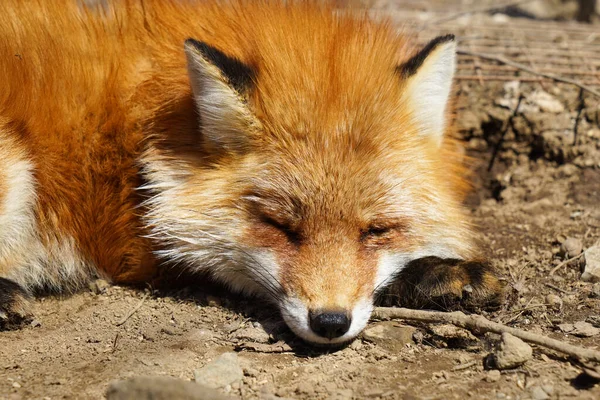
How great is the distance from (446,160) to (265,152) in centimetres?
105

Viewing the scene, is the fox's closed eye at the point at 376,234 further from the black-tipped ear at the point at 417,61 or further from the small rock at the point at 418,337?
the black-tipped ear at the point at 417,61

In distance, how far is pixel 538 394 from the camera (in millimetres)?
2420

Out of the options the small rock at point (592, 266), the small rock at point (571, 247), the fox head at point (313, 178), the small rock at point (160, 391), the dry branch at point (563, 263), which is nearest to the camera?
the small rock at point (160, 391)

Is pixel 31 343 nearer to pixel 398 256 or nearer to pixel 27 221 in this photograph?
pixel 27 221

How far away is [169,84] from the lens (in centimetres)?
332

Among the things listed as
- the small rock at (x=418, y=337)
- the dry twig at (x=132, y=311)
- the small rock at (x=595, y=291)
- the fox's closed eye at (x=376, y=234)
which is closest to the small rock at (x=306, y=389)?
the small rock at (x=418, y=337)

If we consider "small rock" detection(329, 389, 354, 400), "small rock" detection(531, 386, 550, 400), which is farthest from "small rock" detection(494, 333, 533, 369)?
"small rock" detection(329, 389, 354, 400)

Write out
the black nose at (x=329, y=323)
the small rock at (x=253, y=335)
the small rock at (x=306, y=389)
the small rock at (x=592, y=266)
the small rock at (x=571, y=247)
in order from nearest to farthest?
1. the small rock at (x=306, y=389)
2. the black nose at (x=329, y=323)
3. the small rock at (x=253, y=335)
4. the small rock at (x=592, y=266)
5. the small rock at (x=571, y=247)

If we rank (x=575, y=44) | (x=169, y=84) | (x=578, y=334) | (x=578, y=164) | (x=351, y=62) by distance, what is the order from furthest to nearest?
(x=575, y=44) < (x=578, y=164) < (x=169, y=84) < (x=351, y=62) < (x=578, y=334)

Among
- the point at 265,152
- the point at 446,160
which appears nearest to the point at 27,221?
the point at 265,152

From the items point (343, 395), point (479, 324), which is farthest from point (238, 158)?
point (479, 324)

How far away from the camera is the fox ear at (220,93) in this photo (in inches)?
114

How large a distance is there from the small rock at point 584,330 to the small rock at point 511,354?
42cm

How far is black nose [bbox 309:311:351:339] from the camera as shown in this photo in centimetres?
264
